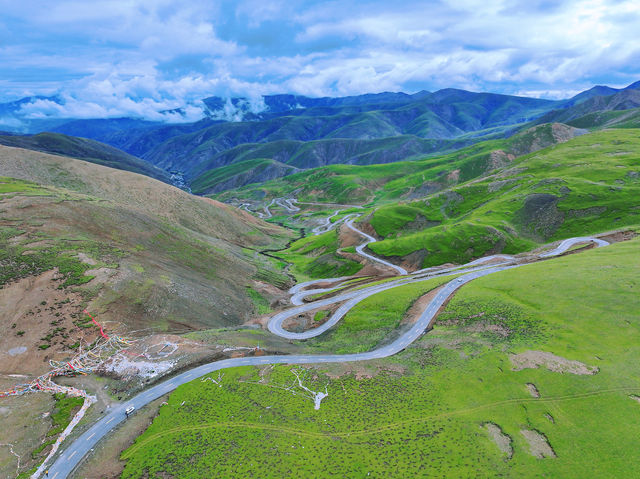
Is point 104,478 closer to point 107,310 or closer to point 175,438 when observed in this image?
point 175,438

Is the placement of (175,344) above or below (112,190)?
below

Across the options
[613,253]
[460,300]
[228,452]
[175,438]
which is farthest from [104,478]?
[613,253]

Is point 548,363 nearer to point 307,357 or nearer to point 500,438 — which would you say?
point 500,438

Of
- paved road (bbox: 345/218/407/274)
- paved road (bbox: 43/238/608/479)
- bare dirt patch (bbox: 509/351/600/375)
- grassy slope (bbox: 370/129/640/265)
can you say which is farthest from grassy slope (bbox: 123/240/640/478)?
grassy slope (bbox: 370/129/640/265)

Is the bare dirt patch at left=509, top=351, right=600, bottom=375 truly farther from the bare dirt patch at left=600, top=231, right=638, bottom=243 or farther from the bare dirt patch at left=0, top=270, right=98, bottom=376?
the bare dirt patch at left=600, top=231, right=638, bottom=243

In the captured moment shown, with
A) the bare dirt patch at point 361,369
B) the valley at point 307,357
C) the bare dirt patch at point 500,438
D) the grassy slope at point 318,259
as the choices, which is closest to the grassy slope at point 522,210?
the valley at point 307,357

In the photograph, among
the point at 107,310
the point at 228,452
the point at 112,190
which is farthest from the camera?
the point at 112,190
